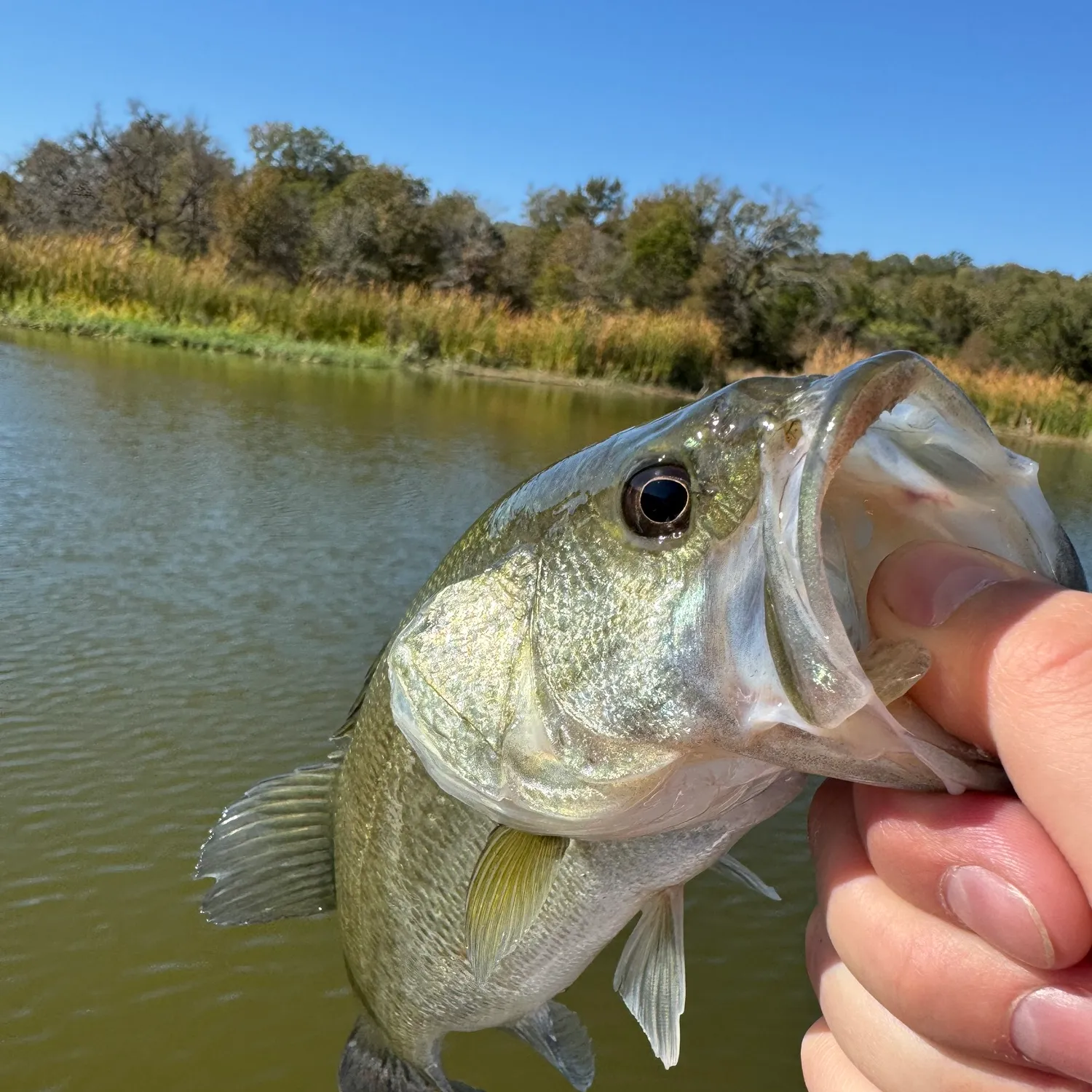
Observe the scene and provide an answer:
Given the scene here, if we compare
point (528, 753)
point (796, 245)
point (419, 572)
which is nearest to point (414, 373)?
point (419, 572)

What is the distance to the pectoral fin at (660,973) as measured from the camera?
141cm

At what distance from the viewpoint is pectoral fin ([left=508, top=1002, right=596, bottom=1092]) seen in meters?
Result: 1.67

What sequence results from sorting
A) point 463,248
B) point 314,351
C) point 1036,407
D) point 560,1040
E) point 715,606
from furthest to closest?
point 463,248
point 1036,407
point 314,351
point 560,1040
point 715,606

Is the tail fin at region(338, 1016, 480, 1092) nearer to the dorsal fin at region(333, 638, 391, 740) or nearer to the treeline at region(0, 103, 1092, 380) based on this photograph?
the dorsal fin at region(333, 638, 391, 740)

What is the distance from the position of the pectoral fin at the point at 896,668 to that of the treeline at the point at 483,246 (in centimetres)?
2236

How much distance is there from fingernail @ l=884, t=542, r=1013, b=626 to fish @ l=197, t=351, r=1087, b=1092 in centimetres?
4

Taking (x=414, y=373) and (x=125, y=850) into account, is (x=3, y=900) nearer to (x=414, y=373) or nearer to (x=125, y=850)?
(x=125, y=850)

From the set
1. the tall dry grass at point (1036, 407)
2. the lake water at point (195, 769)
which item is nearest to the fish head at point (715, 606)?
the lake water at point (195, 769)

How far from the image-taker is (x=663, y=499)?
1.02 meters

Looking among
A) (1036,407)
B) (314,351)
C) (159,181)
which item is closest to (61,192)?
(159,181)

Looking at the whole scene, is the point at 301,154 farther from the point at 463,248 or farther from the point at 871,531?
the point at 871,531

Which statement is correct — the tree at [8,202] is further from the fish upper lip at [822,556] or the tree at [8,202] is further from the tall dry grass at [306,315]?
the fish upper lip at [822,556]

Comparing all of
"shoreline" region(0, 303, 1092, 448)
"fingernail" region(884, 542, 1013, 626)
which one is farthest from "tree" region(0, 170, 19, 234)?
"fingernail" region(884, 542, 1013, 626)

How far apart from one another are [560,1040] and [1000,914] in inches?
42.6
